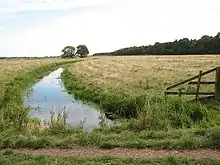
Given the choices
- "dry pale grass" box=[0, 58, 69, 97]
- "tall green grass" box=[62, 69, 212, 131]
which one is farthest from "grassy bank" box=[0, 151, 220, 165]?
"dry pale grass" box=[0, 58, 69, 97]

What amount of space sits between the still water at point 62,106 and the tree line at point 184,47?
85421mm

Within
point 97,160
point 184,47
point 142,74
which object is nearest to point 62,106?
point 97,160

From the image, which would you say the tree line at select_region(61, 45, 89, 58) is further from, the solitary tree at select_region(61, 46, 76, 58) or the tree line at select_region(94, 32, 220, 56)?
the tree line at select_region(94, 32, 220, 56)

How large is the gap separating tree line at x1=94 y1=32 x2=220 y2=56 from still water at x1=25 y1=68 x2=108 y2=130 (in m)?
85.4

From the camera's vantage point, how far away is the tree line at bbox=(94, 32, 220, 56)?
390 ft

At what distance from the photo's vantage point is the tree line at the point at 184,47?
119 meters

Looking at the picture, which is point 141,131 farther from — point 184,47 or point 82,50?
point 82,50

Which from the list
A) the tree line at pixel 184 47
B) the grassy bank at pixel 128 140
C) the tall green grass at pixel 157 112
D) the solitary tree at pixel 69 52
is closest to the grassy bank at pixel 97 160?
the grassy bank at pixel 128 140

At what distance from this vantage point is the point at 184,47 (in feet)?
431

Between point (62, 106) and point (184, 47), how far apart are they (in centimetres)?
10815

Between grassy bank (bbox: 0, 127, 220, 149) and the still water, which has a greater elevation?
grassy bank (bbox: 0, 127, 220, 149)

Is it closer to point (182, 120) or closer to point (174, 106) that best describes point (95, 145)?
point (182, 120)

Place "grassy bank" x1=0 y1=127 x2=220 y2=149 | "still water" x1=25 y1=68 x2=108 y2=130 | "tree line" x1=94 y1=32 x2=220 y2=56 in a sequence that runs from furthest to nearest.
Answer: "tree line" x1=94 y1=32 x2=220 y2=56
"still water" x1=25 y1=68 x2=108 y2=130
"grassy bank" x1=0 y1=127 x2=220 y2=149

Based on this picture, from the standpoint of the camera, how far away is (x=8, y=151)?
10.9 meters
